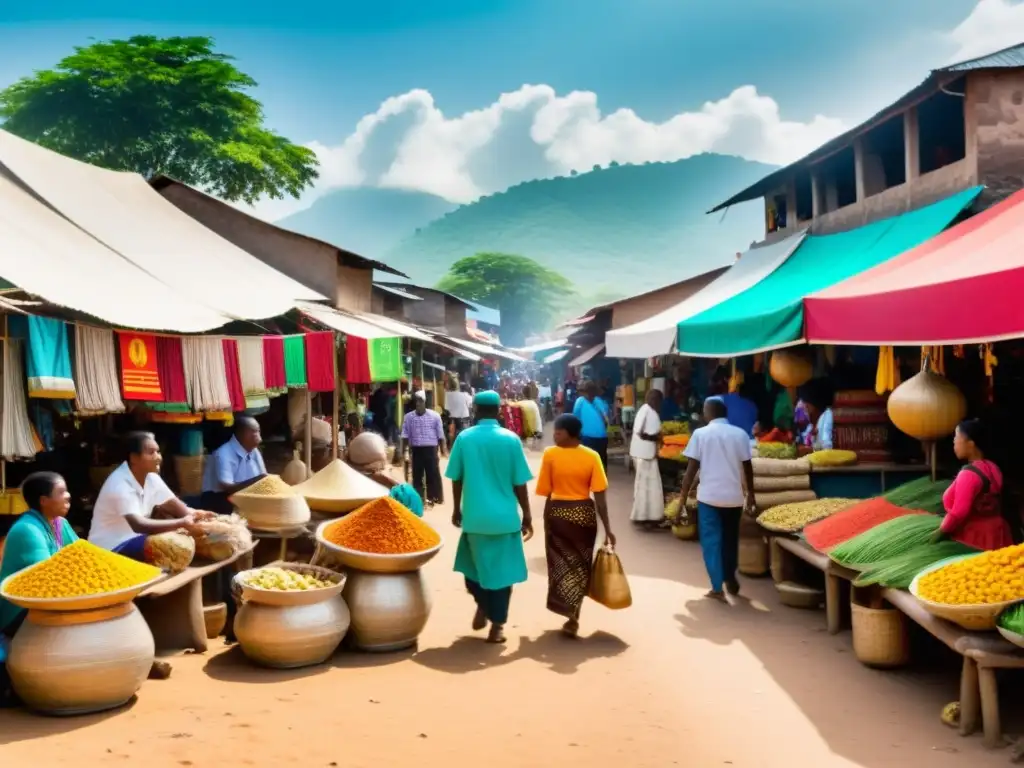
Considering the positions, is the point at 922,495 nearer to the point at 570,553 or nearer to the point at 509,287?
the point at 570,553

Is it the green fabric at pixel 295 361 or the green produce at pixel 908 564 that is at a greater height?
the green fabric at pixel 295 361

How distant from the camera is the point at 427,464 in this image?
14.1 metres

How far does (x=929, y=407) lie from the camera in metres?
7.32

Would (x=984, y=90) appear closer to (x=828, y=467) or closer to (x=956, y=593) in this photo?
(x=828, y=467)

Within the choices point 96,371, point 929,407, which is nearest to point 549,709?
point 929,407

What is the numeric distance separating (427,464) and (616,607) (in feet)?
24.4


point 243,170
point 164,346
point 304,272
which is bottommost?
point 164,346

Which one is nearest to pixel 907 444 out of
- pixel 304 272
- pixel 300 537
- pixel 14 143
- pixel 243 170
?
pixel 300 537

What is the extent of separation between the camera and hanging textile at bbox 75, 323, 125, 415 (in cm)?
721

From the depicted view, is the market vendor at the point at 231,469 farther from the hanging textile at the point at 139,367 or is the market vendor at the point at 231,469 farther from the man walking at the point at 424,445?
the man walking at the point at 424,445

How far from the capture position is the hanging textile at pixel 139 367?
7802 millimetres

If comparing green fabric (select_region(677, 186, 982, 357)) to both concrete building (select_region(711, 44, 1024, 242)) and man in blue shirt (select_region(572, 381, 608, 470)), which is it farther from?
man in blue shirt (select_region(572, 381, 608, 470))

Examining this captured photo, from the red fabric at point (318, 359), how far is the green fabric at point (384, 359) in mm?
1575

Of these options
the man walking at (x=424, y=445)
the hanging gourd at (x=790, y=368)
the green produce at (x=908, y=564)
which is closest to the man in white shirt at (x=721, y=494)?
the green produce at (x=908, y=564)
